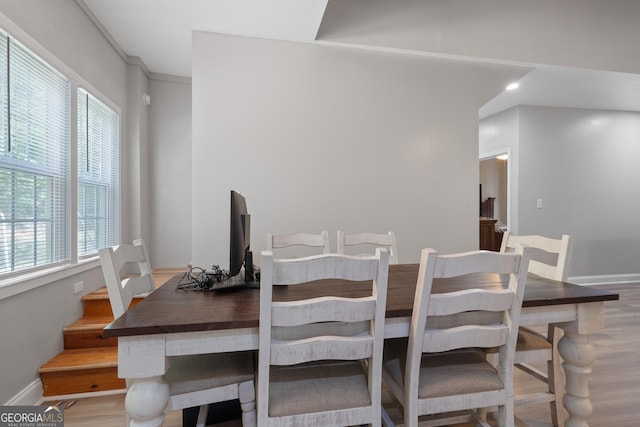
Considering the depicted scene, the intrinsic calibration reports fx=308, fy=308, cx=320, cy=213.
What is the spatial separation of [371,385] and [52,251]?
222cm

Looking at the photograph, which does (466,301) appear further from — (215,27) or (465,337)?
(215,27)

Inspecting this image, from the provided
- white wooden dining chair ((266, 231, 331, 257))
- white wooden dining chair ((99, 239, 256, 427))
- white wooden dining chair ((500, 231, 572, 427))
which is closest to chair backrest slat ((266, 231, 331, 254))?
white wooden dining chair ((266, 231, 331, 257))

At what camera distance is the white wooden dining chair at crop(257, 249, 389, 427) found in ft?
3.07

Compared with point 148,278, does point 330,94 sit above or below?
above

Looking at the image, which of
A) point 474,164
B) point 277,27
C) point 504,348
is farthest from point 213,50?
point 504,348

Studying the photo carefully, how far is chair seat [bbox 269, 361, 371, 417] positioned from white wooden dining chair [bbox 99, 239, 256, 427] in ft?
0.42

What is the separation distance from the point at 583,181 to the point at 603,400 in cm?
355

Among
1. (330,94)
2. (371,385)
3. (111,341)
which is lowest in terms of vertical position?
(111,341)

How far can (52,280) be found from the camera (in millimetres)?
1957

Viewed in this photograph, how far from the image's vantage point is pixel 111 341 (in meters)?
2.16

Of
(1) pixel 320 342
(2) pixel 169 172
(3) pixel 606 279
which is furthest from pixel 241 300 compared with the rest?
(3) pixel 606 279

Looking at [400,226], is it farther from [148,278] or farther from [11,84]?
[11,84]

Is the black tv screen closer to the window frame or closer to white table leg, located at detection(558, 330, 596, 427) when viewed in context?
the window frame

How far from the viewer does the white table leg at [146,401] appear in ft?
3.15
